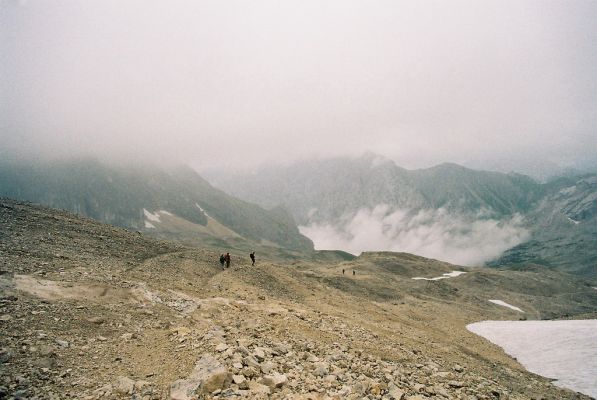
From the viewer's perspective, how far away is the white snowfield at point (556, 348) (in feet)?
79.7

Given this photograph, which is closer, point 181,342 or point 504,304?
point 181,342

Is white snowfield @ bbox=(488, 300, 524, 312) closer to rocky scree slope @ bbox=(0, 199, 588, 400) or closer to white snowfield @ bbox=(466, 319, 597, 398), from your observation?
white snowfield @ bbox=(466, 319, 597, 398)

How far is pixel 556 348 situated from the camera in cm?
3044

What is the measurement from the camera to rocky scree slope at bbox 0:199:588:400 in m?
12.4

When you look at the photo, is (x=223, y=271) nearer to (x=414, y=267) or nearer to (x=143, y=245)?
(x=143, y=245)

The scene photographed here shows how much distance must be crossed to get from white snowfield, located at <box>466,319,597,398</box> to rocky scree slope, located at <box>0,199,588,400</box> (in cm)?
188

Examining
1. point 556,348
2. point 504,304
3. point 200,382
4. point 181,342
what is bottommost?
point 504,304

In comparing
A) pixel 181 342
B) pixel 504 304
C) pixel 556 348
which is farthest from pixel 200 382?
pixel 504 304

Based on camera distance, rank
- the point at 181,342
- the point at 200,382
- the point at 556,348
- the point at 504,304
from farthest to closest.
Result: the point at 504,304, the point at 556,348, the point at 181,342, the point at 200,382

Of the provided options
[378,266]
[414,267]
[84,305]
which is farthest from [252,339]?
[414,267]

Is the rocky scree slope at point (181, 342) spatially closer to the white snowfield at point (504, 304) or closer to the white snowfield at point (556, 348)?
the white snowfield at point (556, 348)

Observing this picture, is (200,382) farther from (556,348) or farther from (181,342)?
(556,348)

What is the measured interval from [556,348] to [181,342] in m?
31.8

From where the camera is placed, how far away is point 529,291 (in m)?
135
